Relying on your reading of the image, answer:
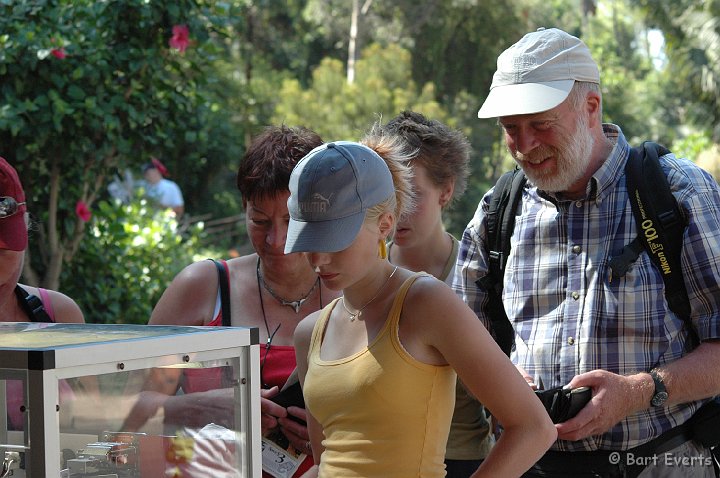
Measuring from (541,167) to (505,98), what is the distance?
211mm

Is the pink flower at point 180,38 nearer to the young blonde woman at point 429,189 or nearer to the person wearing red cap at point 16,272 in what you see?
the young blonde woman at point 429,189

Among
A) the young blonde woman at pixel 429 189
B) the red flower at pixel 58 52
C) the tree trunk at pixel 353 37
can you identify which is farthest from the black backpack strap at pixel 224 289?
the tree trunk at pixel 353 37

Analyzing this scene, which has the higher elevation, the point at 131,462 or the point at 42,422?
the point at 42,422

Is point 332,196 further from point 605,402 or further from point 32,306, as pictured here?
point 32,306

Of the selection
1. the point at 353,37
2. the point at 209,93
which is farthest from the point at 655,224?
the point at 353,37

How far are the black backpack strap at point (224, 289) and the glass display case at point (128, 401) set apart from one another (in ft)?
2.52

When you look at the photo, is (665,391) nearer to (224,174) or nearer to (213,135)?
(213,135)

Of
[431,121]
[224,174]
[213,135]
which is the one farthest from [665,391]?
[224,174]

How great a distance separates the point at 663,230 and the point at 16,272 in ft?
5.61

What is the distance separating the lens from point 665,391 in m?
2.53

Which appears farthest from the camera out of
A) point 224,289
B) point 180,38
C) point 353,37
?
point 353,37

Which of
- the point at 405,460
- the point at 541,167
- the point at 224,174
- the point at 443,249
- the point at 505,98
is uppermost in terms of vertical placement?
the point at 505,98

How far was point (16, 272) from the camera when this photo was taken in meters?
2.69

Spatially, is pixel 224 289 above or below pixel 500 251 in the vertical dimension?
below
